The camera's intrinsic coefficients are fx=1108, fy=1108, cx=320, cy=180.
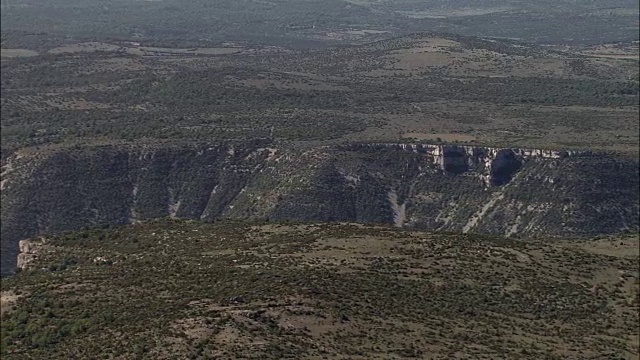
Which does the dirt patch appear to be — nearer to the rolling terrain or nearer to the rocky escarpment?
the rolling terrain

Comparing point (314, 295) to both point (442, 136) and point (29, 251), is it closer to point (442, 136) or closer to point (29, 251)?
point (29, 251)

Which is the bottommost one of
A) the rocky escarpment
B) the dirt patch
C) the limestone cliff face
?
the rocky escarpment

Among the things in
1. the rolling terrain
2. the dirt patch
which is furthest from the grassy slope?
the dirt patch

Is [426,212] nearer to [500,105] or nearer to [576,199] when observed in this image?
[576,199]

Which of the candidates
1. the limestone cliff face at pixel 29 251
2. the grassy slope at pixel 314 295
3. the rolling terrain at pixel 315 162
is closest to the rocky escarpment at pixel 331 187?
the rolling terrain at pixel 315 162

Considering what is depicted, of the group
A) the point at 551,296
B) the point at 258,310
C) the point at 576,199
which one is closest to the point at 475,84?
the point at 576,199

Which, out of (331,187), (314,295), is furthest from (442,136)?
(314,295)

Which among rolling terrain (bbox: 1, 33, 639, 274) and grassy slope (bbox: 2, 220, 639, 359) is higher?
grassy slope (bbox: 2, 220, 639, 359)
